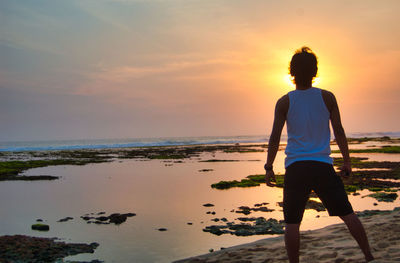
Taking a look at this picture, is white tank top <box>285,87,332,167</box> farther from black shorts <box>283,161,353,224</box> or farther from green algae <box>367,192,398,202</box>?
green algae <box>367,192,398,202</box>

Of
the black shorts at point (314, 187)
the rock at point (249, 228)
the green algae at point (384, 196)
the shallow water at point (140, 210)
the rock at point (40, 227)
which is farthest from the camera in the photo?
the green algae at point (384, 196)

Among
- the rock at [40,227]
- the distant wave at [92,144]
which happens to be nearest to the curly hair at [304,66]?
the rock at [40,227]

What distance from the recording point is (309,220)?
443 inches

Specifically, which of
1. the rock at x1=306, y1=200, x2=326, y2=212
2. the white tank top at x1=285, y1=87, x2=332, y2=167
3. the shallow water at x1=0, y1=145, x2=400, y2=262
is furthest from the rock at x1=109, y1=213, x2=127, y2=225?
the white tank top at x1=285, y1=87, x2=332, y2=167

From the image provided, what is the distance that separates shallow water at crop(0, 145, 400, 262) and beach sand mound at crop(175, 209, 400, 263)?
4.87 feet

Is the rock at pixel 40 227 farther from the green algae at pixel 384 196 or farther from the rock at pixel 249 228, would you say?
the green algae at pixel 384 196

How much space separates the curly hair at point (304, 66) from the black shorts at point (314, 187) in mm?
1005

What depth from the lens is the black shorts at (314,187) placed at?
12.9ft

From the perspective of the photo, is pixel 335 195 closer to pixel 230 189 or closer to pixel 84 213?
pixel 84 213

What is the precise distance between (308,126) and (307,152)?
1.00ft

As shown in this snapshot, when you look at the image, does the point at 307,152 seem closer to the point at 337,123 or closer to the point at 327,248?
the point at 337,123

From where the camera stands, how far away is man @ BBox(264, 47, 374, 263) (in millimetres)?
3955

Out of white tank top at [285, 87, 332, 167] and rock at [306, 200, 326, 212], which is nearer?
white tank top at [285, 87, 332, 167]

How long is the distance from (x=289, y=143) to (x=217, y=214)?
9185 millimetres
